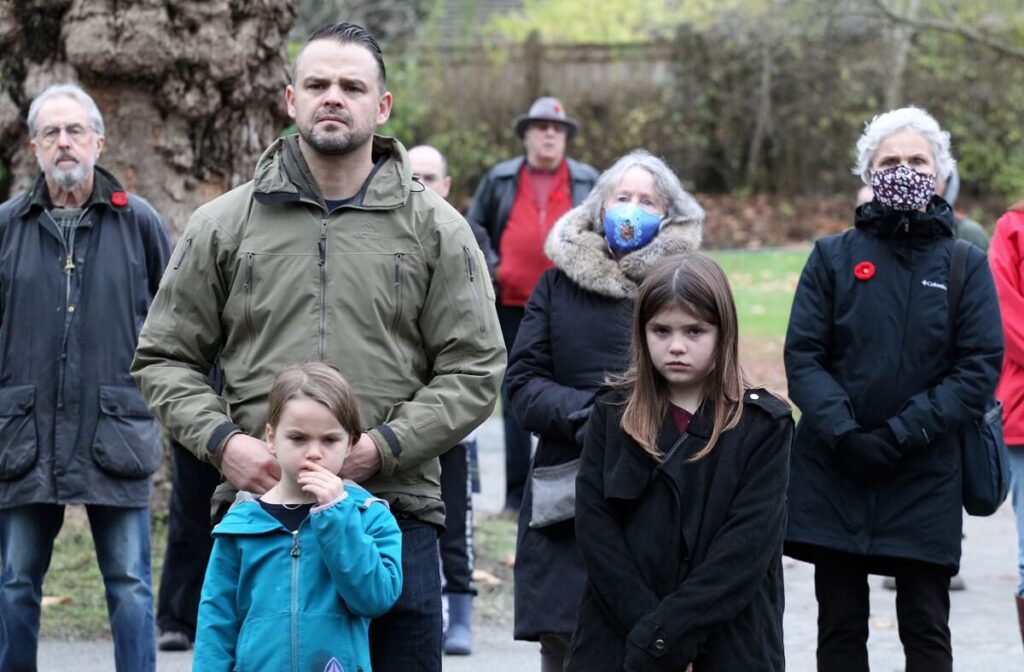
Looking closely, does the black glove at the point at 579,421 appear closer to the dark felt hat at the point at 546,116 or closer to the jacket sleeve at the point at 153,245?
the jacket sleeve at the point at 153,245

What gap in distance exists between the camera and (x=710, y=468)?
174 inches

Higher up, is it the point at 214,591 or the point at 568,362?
the point at 568,362

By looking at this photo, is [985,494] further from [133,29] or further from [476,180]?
[476,180]

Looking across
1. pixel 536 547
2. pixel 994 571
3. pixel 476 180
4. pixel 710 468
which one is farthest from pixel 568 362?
pixel 476 180

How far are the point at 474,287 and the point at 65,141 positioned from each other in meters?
2.19

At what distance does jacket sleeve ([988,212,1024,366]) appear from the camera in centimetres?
643

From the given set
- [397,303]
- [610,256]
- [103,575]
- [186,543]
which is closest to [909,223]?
[610,256]

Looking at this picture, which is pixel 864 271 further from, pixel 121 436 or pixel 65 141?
pixel 65 141

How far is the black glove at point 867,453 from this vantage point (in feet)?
18.1

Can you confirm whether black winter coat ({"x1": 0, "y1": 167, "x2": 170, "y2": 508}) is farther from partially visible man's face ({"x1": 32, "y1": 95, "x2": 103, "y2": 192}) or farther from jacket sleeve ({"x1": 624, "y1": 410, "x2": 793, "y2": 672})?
jacket sleeve ({"x1": 624, "y1": 410, "x2": 793, "y2": 672})

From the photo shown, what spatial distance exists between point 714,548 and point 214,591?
4.24 ft

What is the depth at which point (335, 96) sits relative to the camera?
4.43 metres

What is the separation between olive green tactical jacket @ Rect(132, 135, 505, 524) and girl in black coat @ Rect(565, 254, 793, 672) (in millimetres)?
417

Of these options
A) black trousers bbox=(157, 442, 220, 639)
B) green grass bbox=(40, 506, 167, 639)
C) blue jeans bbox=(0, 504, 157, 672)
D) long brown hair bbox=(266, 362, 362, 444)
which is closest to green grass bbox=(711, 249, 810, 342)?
green grass bbox=(40, 506, 167, 639)
